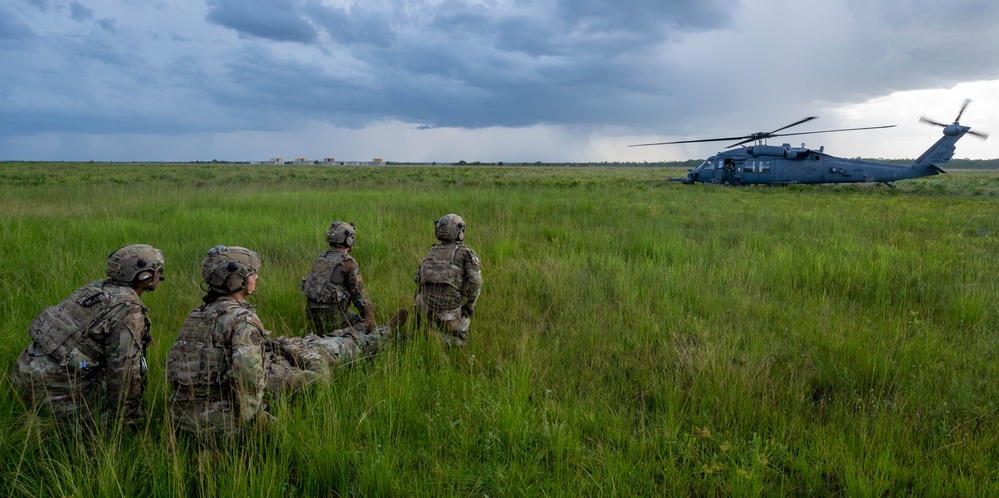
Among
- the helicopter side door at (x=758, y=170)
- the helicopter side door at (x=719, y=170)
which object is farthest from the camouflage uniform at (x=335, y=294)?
the helicopter side door at (x=719, y=170)

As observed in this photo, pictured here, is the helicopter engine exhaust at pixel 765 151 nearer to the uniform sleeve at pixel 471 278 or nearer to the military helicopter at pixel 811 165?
the military helicopter at pixel 811 165

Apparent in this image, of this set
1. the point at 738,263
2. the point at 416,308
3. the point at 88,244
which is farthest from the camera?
the point at 88,244

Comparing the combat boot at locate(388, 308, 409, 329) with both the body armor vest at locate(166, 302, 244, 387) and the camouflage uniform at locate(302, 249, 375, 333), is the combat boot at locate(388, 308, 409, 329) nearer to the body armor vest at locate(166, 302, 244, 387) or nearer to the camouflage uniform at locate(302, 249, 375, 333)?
the camouflage uniform at locate(302, 249, 375, 333)

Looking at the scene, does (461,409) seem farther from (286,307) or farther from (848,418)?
(286,307)

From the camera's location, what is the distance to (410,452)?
2658 millimetres

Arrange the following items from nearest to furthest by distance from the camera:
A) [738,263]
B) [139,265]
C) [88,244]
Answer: [139,265], [738,263], [88,244]

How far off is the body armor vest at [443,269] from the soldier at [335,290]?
68 centimetres

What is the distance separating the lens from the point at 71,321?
8.79 feet

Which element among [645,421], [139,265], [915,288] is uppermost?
[139,265]

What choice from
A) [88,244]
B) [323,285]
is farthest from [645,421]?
[88,244]

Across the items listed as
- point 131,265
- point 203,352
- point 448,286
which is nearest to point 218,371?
point 203,352

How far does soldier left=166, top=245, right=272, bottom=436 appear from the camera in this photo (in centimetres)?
264

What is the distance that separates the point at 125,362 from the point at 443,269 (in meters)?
2.34

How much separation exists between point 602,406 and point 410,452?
130cm
